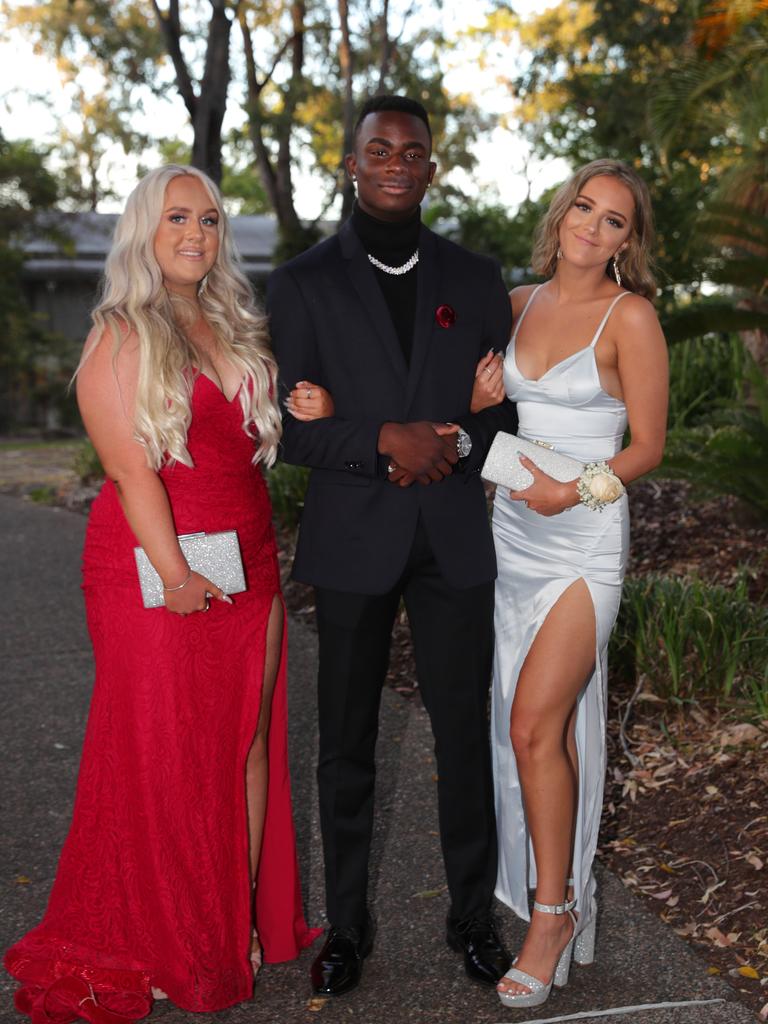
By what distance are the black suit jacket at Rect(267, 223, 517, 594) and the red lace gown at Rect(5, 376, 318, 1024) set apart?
0.70 ft

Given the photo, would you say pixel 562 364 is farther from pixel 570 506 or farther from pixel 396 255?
pixel 396 255

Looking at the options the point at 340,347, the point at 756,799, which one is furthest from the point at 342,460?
the point at 756,799

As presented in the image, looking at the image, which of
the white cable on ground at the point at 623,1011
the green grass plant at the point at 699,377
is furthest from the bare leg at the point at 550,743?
the green grass plant at the point at 699,377

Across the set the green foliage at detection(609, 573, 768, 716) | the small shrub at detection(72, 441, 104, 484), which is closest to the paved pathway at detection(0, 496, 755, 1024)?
the green foliage at detection(609, 573, 768, 716)

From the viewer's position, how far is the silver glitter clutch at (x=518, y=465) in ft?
11.1

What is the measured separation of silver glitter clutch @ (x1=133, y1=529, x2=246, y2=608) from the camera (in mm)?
3270

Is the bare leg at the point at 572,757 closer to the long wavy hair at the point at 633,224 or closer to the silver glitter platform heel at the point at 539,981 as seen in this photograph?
the silver glitter platform heel at the point at 539,981

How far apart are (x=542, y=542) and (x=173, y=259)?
1309 millimetres

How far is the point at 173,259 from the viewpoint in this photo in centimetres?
332

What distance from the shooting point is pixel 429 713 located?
11.9 ft

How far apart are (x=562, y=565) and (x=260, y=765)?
3.55 feet

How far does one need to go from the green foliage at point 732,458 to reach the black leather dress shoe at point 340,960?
3507 millimetres

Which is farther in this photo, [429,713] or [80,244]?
[80,244]

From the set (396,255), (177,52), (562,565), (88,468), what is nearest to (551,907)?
(562,565)
